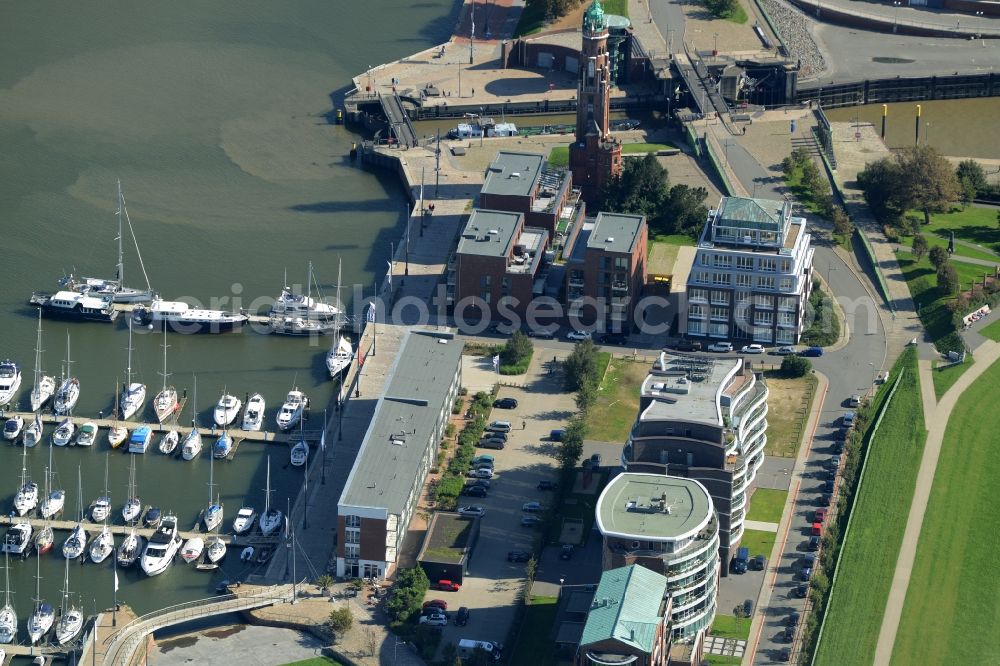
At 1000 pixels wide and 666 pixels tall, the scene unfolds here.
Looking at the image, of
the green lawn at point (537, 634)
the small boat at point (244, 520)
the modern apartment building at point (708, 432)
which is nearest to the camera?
the green lawn at point (537, 634)

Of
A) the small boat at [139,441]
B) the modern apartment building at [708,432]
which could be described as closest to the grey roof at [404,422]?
the modern apartment building at [708,432]

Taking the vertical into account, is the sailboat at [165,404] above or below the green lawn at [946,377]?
below

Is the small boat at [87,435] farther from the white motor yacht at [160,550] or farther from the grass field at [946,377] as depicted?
the grass field at [946,377]

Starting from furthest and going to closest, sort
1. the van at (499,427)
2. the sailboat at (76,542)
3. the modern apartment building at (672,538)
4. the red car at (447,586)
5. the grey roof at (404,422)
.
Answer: the van at (499,427), the sailboat at (76,542), the grey roof at (404,422), the red car at (447,586), the modern apartment building at (672,538)

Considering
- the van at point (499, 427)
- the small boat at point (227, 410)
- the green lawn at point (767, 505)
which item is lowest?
the green lawn at point (767, 505)

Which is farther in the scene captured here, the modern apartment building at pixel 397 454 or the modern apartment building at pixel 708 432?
the modern apartment building at pixel 397 454

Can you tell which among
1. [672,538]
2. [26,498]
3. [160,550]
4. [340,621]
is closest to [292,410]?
[160,550]
